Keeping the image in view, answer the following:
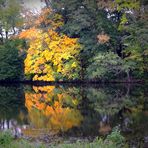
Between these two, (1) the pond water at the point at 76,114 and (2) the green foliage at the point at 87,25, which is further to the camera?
(2) the green foliage at the point at 87,25

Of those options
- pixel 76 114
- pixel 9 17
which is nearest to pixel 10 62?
pixel 9 17

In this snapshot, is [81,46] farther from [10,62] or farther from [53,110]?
[53,110]

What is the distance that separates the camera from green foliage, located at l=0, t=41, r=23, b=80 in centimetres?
3350

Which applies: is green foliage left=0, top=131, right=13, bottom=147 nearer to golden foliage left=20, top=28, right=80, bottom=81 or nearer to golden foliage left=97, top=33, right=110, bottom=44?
golden foliage left=97, top=33, right=110, bottom=44

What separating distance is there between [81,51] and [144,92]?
9416 millimetres

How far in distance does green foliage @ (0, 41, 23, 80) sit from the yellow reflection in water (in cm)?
834

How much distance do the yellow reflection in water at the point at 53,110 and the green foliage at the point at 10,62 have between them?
27.4 ft

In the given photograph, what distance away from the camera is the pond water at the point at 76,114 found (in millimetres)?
12812

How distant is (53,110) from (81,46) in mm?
13208

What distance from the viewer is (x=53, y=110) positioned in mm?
18250

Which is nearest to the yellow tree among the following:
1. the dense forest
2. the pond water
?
the dense forest

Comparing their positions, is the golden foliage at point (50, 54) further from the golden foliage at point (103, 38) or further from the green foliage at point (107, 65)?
the golden foliage at point (103, 38)

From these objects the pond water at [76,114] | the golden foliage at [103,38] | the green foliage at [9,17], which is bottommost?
the pond water at [76,114]

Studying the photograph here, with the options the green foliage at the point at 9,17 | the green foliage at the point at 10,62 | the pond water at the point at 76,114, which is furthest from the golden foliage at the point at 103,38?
the green foliage at the point at 9,17
